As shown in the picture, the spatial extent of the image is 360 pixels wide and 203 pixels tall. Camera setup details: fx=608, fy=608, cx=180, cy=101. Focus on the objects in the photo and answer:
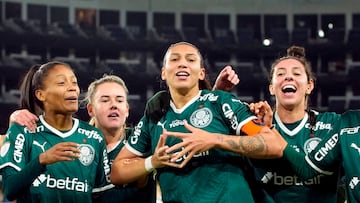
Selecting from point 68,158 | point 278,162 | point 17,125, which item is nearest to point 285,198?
point 278,162

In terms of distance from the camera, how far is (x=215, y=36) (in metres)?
30.3

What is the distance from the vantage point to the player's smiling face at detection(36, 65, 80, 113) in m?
3.67

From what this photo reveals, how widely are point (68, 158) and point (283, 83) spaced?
1.49 meters

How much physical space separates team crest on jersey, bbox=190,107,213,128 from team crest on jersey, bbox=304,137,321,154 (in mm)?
735

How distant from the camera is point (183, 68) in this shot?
3.55 meters

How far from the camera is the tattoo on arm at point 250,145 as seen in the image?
10.8 feet

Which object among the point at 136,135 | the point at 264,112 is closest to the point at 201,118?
the point at 264,112

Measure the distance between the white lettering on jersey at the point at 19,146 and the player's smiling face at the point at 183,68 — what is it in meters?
0.92

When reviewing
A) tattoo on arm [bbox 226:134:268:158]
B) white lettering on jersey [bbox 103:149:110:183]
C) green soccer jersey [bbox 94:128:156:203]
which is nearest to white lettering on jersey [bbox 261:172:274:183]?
tattoo on arm [bbox 226:134:268:158]

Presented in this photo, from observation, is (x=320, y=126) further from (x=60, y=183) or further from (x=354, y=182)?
(x=60, y=183)

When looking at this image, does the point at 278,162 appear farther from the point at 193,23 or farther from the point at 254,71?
the point at 193,23

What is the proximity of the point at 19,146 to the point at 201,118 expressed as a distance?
41.6 inches

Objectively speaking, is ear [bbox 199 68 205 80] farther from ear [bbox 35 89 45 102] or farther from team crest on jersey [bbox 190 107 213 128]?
ear [bbox 35 89 45 102]

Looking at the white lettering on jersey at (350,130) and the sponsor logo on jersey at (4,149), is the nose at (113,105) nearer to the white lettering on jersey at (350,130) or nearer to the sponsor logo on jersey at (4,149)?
the sponsor logo on jersey at (4,149)
